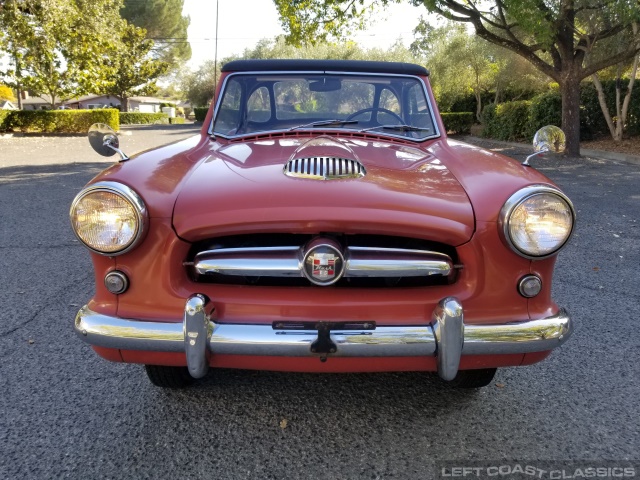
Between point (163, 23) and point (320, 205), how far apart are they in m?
47.8

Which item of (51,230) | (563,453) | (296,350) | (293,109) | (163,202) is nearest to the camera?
(296,350)

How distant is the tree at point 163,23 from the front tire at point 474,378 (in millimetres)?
45494

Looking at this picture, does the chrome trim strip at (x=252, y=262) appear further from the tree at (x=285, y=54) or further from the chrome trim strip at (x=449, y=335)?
the tree at (x=285, y=54)

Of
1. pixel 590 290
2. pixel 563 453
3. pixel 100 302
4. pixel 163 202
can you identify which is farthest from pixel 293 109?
pixel 590 290

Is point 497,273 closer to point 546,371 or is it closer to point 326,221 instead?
point 326,221

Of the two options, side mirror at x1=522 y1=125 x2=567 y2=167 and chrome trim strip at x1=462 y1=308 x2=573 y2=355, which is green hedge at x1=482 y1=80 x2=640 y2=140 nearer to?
side mirror at x1=522 y1=125 x2=567 y2=167

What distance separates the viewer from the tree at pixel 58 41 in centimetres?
1648

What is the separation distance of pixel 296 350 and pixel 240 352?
0.19m

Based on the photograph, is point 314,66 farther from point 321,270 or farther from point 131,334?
point 131,334

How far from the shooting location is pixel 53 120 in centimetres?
2044

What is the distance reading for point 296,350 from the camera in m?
1.68

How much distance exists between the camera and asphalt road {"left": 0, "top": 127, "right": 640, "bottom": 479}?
1.87m

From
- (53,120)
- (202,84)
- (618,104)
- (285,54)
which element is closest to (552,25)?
(618,104)

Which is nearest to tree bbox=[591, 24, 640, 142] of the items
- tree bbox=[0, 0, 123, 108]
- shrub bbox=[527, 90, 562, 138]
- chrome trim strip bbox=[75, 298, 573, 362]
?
shrub bbox=[527, 90, 562, 138]
